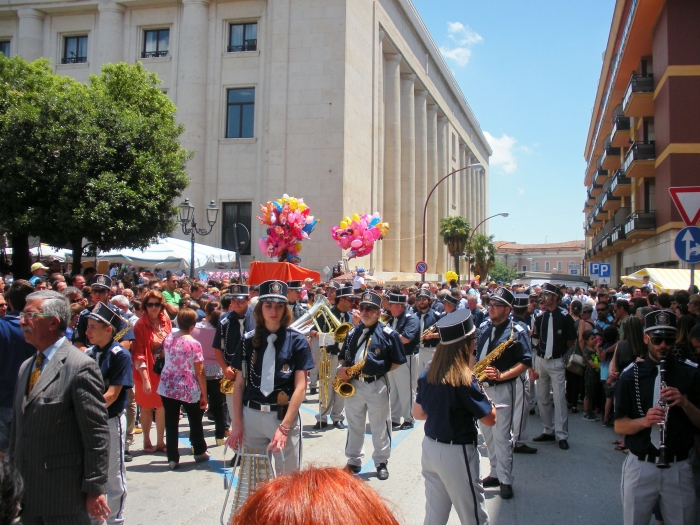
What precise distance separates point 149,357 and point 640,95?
23.0 meters

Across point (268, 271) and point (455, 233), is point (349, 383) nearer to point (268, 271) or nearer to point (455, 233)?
point (268, 271)

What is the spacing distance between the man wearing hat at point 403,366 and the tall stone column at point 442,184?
46117 mm

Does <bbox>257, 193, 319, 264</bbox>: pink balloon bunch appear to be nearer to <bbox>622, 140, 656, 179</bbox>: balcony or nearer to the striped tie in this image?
the striped tie

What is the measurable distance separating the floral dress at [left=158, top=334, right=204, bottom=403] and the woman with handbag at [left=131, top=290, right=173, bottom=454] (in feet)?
1.06

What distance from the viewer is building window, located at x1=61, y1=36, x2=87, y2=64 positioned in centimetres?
3288

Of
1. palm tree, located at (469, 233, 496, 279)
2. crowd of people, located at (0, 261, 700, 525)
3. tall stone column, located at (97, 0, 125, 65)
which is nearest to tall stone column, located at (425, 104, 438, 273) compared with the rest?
palm tree, located at (469, 233, 496, 279)

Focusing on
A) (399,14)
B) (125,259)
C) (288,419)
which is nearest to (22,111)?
(125,259)

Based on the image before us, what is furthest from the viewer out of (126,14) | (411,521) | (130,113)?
(126,14)

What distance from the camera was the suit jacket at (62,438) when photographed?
11.3ft

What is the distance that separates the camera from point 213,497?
6.11 metres

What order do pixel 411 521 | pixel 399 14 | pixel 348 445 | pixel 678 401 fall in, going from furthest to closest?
pixel 399 14
pixel 348 445
pixel 411 521
pixel 678 401

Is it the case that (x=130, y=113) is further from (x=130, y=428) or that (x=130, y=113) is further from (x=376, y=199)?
(x=376, y=199)

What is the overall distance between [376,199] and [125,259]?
1950cm

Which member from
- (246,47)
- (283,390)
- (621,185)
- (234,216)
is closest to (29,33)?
(246,47)
